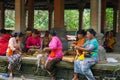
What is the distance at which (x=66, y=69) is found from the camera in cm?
Answer: 854

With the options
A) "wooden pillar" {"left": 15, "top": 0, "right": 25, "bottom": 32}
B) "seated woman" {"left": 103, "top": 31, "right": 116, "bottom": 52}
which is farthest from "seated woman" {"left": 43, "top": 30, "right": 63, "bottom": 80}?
"seated woman" {"left": 103, "top": 31, "right": 116, "bottom": 52}

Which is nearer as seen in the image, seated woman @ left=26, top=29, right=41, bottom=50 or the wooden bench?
the wooden bench

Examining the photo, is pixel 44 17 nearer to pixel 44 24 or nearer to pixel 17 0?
pixel 44 24

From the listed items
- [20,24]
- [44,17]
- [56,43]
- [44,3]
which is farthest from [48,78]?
[44,17]

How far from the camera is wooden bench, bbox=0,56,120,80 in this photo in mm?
7776

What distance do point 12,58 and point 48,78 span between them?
1171 millimetres

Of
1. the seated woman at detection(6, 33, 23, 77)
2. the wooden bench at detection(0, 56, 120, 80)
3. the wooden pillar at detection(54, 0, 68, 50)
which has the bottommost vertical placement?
the wooden bench at detection(0, 56, 120, 80)

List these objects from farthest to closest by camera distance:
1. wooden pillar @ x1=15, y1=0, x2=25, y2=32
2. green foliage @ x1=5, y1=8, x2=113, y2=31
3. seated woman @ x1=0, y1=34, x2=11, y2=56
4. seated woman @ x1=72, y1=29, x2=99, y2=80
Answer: green foliage @ x1=5, y1=8, x2=113, y2=31
wooden pillar @ x1=15, y1=0, x2=25, y2=32
seated woman @ x1=0, y1=34, x2=11, y2=56
seated woman @ x1=72, y1=29, x2=99, y2=80

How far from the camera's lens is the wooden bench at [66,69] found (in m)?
7.78

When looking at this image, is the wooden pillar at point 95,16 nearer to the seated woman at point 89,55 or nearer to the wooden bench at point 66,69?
the wooden bench at point 66,69

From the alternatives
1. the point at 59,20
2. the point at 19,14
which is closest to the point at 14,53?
the point at 59,20

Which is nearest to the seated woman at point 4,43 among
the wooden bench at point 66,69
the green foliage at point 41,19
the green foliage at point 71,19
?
the wooden bench at point 66,69

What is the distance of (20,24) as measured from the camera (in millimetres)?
12875

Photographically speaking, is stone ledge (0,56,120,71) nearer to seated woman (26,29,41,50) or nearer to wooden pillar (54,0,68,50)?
seated woman (26,29,41,50)
